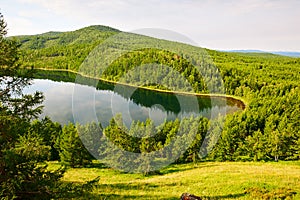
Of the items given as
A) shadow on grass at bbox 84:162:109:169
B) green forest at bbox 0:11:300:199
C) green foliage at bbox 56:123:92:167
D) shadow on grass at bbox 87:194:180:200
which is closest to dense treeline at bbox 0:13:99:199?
green forest at bbox 0:11:300:199

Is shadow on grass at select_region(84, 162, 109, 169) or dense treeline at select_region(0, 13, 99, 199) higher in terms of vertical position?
dense treeline at select_region(0, 13, 99, 199)

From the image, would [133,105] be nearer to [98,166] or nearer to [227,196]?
[98,166]

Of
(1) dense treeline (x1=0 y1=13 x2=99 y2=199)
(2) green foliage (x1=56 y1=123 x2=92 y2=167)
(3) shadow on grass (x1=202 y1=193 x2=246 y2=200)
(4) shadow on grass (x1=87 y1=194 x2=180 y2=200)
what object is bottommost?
(2) green foliage (x1=56 y1=123 x2=92 y2=167)

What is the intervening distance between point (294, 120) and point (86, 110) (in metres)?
48.4

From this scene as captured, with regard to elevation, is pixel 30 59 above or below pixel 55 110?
above

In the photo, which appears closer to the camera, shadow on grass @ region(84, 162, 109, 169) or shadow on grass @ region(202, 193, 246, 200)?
shadow on grass @ region(202, 193, 246, 200)

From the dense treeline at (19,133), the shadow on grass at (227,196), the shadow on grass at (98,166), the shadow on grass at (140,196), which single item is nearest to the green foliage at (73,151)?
the shadow on grass at (98,166)

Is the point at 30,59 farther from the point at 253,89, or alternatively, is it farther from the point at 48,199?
the point at 253,89

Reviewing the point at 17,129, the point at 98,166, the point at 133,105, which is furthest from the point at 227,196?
the point at 133,105

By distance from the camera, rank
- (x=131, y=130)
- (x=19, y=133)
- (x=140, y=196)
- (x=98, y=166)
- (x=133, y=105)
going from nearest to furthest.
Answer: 1. (x=19, y=133)
2. (x=140, y=196)
3. (x=131, y=130)
4. (x=98, y=166)
5. (x=133, y=105)

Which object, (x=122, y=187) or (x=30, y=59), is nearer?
(x=30, y=59)

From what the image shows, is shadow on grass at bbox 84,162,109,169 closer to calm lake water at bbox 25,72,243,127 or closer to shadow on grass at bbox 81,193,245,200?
calm lake water at bbox 25,72,243,127

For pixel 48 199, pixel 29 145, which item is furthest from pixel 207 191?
pixel 29 145

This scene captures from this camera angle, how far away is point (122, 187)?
2339cm
